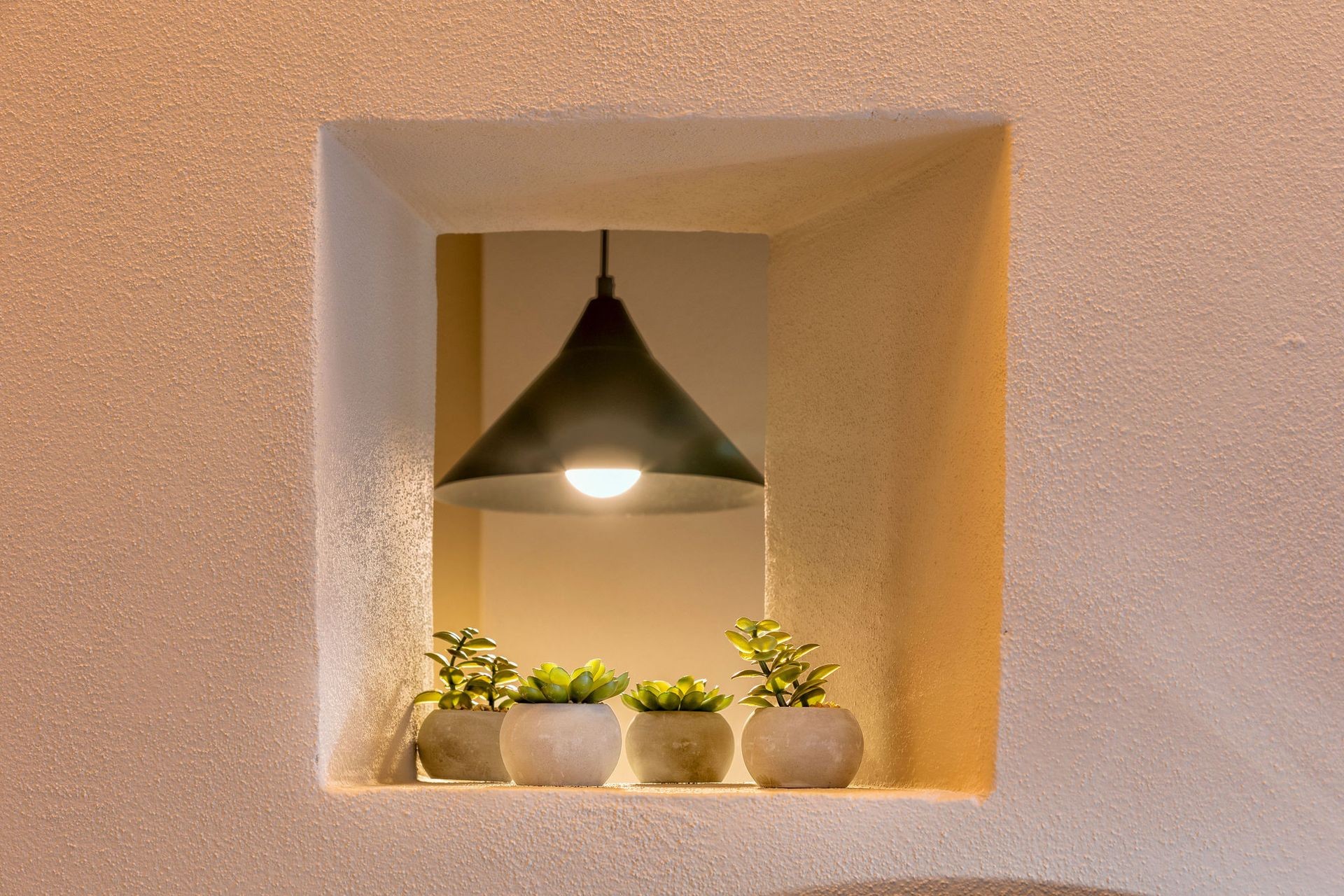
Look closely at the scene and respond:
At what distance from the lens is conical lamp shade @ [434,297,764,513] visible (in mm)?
1580

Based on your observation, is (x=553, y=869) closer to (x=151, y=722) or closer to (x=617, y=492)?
(x=151, y=722)

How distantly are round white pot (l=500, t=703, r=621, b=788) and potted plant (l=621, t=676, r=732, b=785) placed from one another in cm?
6

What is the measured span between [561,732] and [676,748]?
0.41ft

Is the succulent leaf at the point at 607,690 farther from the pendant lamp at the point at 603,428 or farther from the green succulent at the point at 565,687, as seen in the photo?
the pendant lamp at the point at 603,428

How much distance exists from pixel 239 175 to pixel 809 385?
60 centimetres

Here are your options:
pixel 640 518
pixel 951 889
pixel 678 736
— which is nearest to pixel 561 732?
pixel 678 736

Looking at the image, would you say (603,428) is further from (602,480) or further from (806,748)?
(806,748)

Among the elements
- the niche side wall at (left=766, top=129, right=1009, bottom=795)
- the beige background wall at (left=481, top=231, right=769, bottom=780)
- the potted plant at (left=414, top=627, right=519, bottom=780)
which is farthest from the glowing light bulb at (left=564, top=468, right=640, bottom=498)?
the beige background wall at (left=481, top=231, right=769, bottom=780)

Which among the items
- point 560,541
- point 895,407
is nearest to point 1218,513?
point 895,407

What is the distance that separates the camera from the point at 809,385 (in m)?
1.30

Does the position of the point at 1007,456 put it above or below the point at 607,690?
above

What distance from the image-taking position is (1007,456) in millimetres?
983

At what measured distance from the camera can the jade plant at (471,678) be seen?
1194 mm

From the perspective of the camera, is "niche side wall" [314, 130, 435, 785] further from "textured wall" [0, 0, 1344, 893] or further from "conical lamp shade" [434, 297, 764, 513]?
"conical lamp shade" [434, 297, 764, 513]
